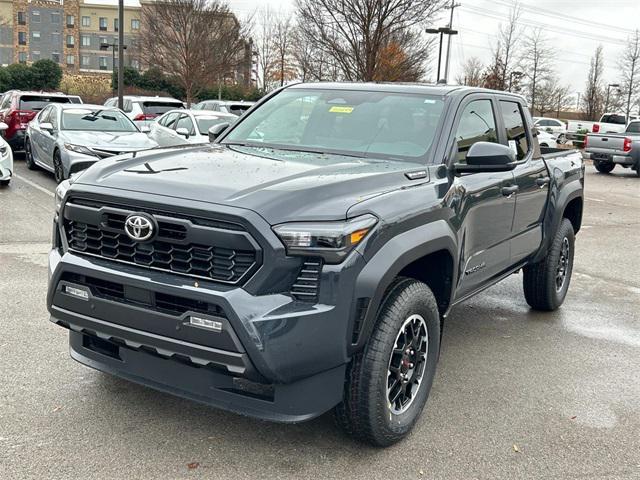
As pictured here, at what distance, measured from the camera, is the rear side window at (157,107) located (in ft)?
67.2

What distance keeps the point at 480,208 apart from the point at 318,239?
5.85ft

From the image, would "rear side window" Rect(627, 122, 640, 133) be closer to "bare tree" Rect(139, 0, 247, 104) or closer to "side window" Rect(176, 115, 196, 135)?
"side window" Rect(176, 115, 196, 135)

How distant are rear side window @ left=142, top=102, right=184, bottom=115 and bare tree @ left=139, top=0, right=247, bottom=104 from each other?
11.1 meters

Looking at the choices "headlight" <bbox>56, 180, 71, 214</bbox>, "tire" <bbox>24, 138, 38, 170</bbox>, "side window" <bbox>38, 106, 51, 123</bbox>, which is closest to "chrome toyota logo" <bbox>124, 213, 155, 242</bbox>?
"headlight" <bbox>56, 180, 71, 214</bbox>

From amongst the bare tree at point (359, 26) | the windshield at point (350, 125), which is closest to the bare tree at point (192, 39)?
the bare tree at point (359, 26)

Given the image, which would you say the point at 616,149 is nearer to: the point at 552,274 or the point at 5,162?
the point at 552,274

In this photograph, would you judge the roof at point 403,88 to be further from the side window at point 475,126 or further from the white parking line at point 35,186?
the white parking line at point 35,186

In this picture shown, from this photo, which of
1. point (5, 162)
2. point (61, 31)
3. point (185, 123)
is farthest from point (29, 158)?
point (61, 31)

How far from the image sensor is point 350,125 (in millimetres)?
4523

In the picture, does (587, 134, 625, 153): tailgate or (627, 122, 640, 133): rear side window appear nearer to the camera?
(587, 134, 625, 153): tailgate

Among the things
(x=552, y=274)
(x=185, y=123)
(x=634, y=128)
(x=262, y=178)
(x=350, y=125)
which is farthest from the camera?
(x=634, y=128)

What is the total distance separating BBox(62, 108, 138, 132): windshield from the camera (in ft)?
41.6

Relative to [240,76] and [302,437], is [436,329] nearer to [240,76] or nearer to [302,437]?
[302,437]

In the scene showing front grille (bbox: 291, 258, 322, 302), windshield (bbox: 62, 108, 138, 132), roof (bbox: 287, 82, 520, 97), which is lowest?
front grille (bbox: 291, 258, 322, 302)
